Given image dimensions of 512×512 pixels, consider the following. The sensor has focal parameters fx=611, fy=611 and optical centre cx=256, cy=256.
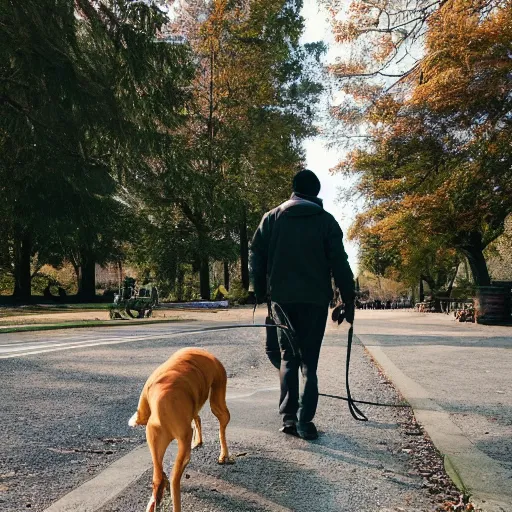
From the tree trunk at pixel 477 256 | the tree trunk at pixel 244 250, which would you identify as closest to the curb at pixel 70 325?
the tree trunk at pixel 477 256

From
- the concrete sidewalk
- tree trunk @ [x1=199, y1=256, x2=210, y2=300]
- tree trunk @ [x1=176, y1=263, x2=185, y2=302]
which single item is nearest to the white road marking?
the concrete sidewalk

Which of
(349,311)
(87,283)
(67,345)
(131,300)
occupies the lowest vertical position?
(67,345)

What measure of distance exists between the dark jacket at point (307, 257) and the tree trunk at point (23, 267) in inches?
1283

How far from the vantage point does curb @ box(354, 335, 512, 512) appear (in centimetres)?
309

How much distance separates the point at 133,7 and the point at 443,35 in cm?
744

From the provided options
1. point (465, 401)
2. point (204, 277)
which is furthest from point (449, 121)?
point (204, 277)

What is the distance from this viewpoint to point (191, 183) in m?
22.5

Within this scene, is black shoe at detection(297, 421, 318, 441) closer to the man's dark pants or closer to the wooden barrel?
the man's dark pants

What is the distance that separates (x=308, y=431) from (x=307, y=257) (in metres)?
1.26

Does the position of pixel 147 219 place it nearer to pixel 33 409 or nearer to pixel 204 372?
pixel 33 409

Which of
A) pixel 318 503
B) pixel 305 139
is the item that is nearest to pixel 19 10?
pixel 318 503

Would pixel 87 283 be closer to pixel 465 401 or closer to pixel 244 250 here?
pixel 244 250

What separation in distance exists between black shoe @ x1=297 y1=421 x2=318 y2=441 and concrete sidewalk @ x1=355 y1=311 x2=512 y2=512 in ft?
2.74

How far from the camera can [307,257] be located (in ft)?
15.0
